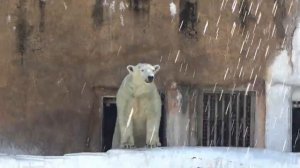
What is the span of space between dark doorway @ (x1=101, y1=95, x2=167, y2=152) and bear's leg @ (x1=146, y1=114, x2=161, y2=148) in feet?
4.19

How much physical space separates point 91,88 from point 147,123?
1.42 metres

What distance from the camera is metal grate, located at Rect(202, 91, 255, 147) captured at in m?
10.1

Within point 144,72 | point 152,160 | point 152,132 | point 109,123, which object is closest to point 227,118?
point 109,123

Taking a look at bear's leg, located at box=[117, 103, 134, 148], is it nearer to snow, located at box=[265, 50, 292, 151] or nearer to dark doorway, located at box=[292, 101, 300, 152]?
snow, located at box=[265, 50, 292, 151]

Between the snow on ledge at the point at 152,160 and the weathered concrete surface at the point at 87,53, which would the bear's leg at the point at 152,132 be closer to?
the snow on ledge at the point at 152,160

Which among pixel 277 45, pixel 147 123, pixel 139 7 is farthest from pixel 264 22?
pixel 147 123

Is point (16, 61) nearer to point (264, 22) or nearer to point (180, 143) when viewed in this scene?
point (180, 143)

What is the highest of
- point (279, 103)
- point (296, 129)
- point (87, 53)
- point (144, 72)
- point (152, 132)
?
point (87, 53)

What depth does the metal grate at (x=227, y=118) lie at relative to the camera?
10.1 metres

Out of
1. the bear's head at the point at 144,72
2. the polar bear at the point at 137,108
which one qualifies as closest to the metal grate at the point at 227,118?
the polar bear at the point at 137,108

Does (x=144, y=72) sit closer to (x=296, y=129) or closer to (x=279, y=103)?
(x=279, y=103)

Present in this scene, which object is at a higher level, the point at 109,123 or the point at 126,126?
the point at 126,126

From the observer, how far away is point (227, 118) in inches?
400

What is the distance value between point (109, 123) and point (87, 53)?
104 cm
